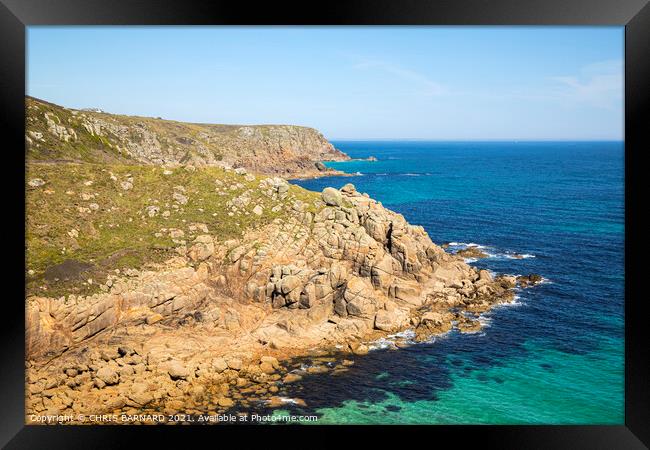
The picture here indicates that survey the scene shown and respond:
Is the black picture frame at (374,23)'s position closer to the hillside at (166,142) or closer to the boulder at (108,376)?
the hillside at (166,142)

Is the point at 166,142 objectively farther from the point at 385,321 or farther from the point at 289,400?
the point at 289,400

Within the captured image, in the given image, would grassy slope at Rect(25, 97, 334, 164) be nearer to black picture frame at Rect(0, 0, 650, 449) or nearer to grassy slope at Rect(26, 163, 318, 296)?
grassy slope at Rect(26, 163, 318, 296)

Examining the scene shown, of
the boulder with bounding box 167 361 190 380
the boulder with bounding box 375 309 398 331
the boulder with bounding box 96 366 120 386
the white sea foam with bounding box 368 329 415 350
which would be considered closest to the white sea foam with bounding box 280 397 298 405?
the boulder with bounding box 167 361 190 380

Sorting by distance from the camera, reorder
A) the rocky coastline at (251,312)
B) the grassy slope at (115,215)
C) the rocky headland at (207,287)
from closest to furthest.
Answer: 1. the rocky coastline at (251,312)
2. the rocky headland at (207,287)
3. the grassy slope at (115,215)

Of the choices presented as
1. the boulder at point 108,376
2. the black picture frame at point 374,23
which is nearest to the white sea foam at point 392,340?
the boulder at point 108,376

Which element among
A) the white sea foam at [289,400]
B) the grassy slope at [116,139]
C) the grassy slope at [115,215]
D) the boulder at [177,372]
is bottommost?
the white sea foam at [289,400]

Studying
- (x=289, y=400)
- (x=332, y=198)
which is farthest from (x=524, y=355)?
(x=332, y=198)
